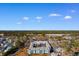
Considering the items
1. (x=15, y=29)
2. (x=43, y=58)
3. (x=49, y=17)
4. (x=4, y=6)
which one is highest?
(x=4, y=6)

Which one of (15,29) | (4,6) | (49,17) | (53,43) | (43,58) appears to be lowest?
(43,58)

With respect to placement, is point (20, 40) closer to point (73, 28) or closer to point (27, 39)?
point (27, 39)

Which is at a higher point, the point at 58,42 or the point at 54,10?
the point at 54,10

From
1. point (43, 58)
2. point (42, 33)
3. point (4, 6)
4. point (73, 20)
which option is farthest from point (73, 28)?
point (4, 6)

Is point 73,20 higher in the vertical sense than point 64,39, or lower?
higher

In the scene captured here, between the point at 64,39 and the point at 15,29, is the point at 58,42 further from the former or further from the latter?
the point at 15,29

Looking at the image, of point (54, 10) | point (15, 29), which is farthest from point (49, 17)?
point (15, 29)
